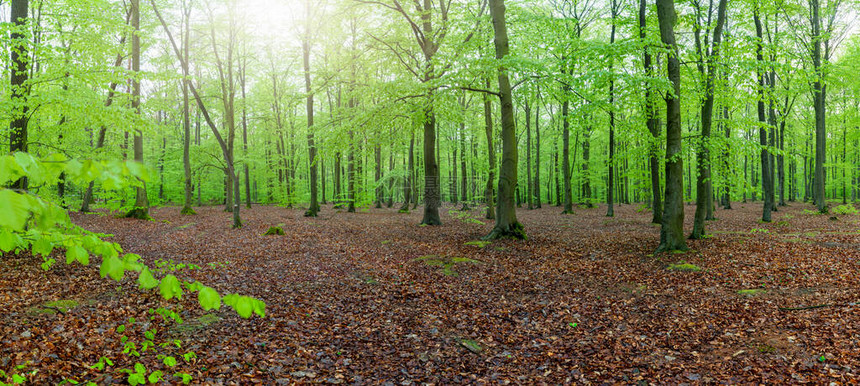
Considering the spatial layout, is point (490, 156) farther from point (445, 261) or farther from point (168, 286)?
point (168, 286)

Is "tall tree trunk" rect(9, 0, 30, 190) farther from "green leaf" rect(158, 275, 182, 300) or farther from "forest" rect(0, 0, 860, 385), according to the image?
"green leaf" rect(158, 275, 182, 300)

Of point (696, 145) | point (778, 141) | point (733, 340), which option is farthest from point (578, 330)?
point (778, 141)

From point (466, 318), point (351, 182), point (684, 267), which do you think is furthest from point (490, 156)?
point (466, 318)

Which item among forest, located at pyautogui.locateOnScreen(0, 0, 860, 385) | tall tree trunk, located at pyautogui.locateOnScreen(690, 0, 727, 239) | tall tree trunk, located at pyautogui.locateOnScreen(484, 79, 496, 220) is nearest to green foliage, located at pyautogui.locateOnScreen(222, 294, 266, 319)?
forest, located at pyautogui.locateOnScreen(0, 0, 860, 385)

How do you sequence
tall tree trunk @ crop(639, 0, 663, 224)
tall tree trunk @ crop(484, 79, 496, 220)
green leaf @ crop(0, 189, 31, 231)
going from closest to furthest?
green leaf @ crop(0, 189, 31, 231)
tall tree trunk @ crop(639, 0, 663, 224)
tall tree trunk @ crop(484, 79, 496, 220)

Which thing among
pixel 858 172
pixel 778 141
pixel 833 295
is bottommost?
pixel 833 295

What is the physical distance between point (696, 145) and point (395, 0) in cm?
1101

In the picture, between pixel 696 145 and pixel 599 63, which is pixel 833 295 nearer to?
pixel 696 145

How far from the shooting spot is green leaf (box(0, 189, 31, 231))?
3.73 feet

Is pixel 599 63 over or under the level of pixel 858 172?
over

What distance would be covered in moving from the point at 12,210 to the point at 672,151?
11.3m

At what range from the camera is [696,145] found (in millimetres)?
10992

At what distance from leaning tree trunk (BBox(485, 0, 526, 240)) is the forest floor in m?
1.79

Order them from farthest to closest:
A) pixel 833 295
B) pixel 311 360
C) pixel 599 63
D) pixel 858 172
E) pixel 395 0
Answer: pixel 858 172 → pixel 395 0 → pixel 599 63 → pixel 833 295 → pixel 311 360
